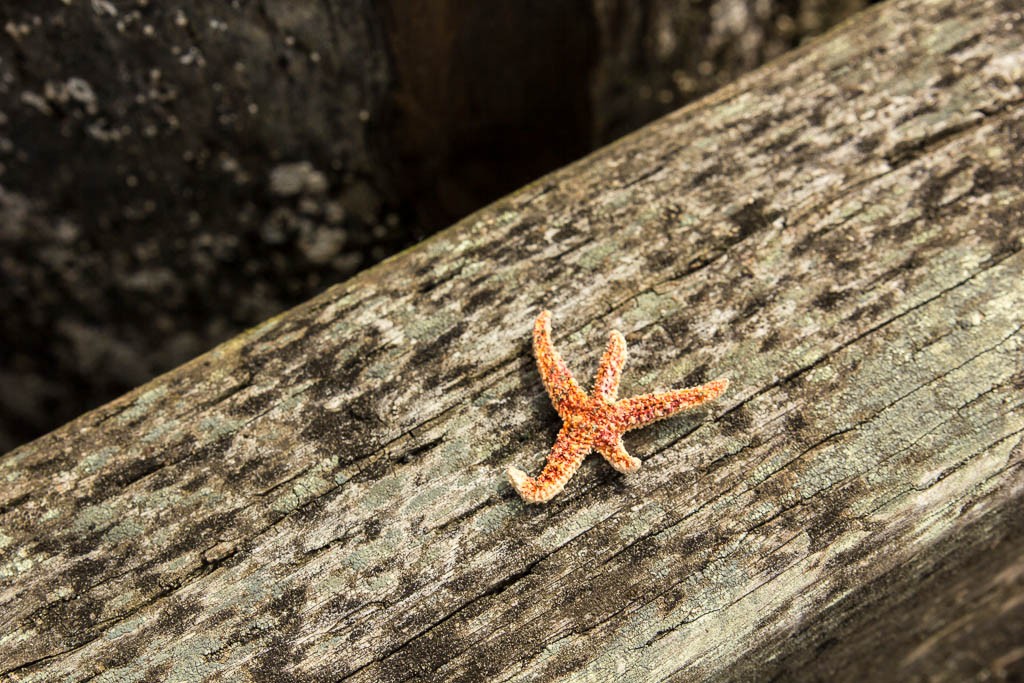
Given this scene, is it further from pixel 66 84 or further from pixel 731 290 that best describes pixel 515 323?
pixel 66 84

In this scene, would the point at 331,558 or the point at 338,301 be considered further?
the point at 338,301

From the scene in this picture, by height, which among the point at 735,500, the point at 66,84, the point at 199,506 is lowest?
the point at 735,500

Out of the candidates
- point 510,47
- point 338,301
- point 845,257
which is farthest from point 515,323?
point 510,47

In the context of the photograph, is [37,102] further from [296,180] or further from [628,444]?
[628,444]

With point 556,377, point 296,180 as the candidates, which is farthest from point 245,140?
point 556,377

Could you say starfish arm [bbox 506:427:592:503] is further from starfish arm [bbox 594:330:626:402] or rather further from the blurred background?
the blurred background

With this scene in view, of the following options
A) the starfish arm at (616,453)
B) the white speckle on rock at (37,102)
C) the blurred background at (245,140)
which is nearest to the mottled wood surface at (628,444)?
the starfish arm at (616,453)

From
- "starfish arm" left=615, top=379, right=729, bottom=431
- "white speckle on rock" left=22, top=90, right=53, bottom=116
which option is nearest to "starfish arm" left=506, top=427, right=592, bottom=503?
"starfish arm" left=615, top=379, right=729, bottom=431
